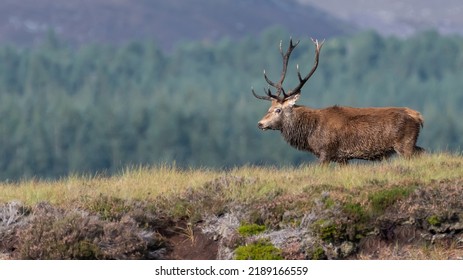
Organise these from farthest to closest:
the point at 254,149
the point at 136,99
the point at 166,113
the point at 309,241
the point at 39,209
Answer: the point at 136,99 → the point at 166,113 → the point at 254,149 → the point at 39,209 → the point at 309,241

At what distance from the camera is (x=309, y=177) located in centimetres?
1684

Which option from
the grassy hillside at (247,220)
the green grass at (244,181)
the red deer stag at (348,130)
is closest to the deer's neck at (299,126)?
the red deer stag at (348,130)

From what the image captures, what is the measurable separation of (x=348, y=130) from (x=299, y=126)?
96 cm

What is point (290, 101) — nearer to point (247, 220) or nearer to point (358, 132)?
point (358, 132)

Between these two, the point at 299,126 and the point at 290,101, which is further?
the point at 290,101

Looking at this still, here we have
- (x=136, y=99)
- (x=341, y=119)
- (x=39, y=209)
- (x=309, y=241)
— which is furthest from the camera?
(x=136, y=99)

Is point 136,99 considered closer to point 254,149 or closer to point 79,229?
point 254,149

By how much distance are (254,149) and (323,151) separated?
412ft

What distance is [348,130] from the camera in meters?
19.5

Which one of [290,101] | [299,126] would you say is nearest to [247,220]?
[299,126]

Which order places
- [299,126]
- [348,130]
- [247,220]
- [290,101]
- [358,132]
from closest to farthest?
1. [247,220]
2. [358,132]
3. [348,130]
4. [299,126]
5. [290,101]

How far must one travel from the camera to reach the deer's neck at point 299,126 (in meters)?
20.0

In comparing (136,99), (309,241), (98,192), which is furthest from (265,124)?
(136,99)

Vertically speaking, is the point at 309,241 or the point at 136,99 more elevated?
the point at 309,241
